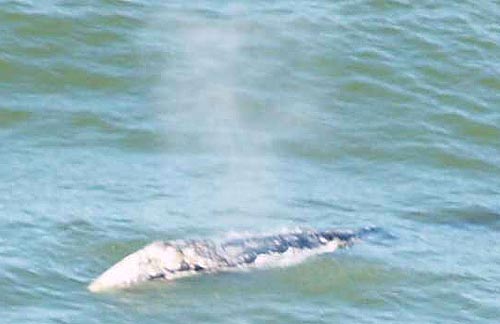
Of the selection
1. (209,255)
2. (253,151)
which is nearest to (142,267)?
(209,255)

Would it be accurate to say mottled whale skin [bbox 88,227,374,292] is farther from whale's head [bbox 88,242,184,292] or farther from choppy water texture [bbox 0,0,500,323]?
choppy water texture [bbox 0,0,500,323]

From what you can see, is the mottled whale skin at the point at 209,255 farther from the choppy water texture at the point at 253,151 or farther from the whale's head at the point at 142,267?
the choppy water texture at the point at 253,151

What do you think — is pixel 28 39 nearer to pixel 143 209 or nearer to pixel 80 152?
pixel 80 152

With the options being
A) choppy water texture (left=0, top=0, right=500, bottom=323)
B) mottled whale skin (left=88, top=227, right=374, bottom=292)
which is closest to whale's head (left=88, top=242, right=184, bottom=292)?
mottled whale skin (left=88, top=227, right=374, bottom=292)

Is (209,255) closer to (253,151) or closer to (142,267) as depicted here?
(142,267)

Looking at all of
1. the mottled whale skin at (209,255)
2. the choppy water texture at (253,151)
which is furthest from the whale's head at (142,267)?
the choppy water texture at (253,151)

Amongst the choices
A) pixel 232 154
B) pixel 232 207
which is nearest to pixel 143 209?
pixel 232 207
